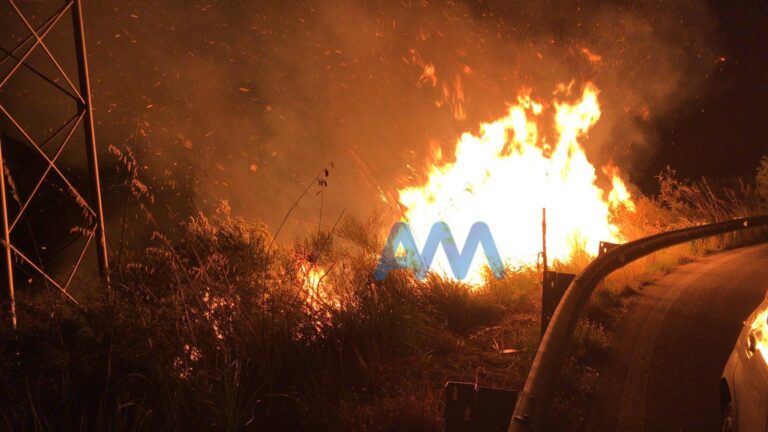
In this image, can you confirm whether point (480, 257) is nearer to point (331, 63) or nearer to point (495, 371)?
point (495, 371)

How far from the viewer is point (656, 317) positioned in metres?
6.36

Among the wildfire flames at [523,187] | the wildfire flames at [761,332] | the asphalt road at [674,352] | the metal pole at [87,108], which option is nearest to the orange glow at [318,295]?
the asphalt road at [674,352]

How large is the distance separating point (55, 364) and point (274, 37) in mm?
18454

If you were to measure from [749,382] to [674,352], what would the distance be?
7.22 feet

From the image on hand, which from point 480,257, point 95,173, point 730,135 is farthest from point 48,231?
point 730,135

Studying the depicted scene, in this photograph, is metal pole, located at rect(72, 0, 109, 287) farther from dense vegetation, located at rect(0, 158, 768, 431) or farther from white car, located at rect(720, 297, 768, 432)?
white car, located at rect(720, 297, 768, 432)

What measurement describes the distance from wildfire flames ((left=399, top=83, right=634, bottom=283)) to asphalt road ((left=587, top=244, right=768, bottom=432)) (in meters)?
3.12

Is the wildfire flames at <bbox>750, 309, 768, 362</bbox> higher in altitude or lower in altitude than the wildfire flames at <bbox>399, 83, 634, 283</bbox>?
lower

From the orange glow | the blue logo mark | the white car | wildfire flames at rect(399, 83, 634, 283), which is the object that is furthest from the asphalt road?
wildfire flames at rect(399, 83, 634, 283)

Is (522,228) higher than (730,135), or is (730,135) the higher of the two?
(730,135)

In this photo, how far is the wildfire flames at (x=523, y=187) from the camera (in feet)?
36.8

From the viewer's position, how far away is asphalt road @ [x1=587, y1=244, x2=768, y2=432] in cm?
423

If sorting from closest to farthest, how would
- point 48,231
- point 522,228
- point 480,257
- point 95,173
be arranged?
point 95,173 < point 480,257 < point 522,228 < point 48,231

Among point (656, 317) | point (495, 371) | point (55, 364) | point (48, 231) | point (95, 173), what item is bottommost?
point (55, 364)
